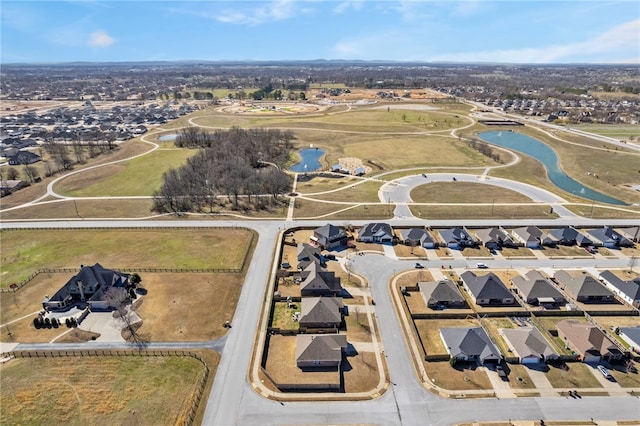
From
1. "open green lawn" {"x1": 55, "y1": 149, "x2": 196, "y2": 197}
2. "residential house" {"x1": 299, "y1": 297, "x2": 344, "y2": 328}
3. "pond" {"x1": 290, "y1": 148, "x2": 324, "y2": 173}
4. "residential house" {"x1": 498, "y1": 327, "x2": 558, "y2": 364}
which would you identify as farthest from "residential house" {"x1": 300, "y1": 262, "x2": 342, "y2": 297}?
"pond" {"x1": 290, "y1": 148, "x2": 324, "y2": 173}

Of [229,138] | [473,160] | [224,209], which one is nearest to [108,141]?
[229,138]

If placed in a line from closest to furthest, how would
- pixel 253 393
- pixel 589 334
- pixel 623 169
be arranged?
pixel 253 393
pixel 589 334
pixel 623 169

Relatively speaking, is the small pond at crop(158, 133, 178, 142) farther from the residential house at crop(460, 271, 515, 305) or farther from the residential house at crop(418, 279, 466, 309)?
the residential house at crop(460, 271, 515, 305)

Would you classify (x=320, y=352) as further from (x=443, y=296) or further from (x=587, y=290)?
(x=587, y=290)

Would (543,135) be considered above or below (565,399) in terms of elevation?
above

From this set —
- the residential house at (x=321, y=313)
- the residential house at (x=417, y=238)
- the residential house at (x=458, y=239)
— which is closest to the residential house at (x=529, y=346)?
the residential house at (x=321, y=313)

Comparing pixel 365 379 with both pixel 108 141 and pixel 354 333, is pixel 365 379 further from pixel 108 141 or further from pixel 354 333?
pixel 108 141

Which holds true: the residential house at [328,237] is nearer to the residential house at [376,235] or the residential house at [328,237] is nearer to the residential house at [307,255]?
the residential house at [307,255]
